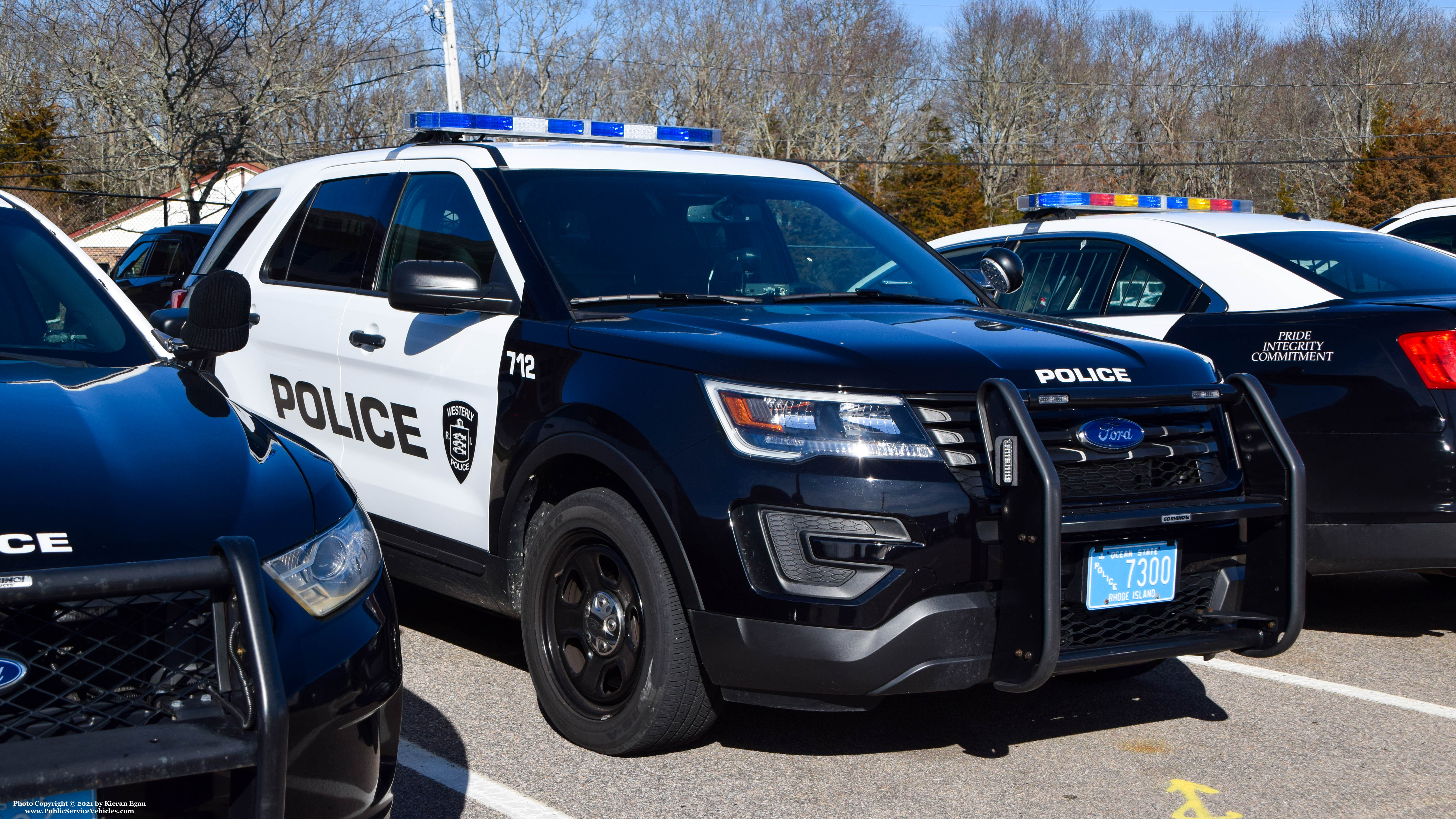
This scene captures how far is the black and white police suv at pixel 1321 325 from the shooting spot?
15.4 feet

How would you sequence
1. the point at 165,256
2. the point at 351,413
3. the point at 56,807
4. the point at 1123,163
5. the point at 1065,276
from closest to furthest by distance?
the point at 56,807 → the point at 351,413 → the point at 1065,276 → the point at 165,256 → the point at 1123,163

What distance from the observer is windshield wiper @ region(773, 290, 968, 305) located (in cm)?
445

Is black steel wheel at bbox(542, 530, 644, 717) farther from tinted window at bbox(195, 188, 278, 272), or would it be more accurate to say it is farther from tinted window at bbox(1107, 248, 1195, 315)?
tinted window at bbox(1107, 248, 1195, 315)

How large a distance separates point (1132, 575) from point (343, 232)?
3304 millimetres

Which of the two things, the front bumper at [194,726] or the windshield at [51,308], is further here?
the windshield at [51,308]

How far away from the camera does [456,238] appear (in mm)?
4641

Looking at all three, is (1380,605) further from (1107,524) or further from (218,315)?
(218,315)

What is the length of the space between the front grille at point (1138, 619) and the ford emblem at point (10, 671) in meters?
2.32

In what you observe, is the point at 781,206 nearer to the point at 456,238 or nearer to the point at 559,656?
the point at 456,238

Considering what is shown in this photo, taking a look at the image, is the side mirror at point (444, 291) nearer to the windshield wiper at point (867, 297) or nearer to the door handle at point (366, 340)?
the door handle at point (366, 340)

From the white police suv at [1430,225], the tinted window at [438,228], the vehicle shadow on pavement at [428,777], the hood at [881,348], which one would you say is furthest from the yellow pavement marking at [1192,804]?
the white police suv at [1430,225]

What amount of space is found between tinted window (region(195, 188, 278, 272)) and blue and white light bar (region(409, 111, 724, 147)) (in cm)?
80

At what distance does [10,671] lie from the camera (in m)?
2.10

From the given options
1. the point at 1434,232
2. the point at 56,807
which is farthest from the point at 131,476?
the point at 1434,232
